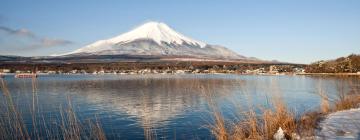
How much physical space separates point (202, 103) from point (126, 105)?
119 inches

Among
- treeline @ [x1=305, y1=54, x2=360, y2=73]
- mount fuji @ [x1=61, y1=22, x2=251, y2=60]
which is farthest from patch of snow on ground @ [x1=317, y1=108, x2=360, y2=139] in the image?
mount fuji @ [x1=61, y1=22, x2=251, y2=60]

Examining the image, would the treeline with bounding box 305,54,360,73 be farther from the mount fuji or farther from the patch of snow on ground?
the mount fuji

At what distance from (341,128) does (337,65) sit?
154ft

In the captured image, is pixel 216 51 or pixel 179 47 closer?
pixel 179 47

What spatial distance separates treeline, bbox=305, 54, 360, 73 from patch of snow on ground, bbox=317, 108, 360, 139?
35295 mm

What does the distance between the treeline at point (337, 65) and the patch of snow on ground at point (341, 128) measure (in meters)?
35.3

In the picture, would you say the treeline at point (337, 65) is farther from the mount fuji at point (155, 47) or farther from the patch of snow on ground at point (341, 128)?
the mount fuji at point (155, 47)

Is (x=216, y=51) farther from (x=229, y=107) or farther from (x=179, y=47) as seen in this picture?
(x=229, y=107)

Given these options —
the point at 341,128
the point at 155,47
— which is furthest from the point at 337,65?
the point at 155,47

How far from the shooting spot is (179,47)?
186500 millimetres

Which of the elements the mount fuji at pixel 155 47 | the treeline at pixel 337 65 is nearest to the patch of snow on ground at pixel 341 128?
the treeline at pixel 337 65

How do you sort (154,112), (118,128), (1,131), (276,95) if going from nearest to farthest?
(1,131) → (276,95) → (118,128) → (154,112)

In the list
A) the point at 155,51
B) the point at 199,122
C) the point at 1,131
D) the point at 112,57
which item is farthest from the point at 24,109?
the point at 155,51

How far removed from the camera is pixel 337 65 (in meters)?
48.7
